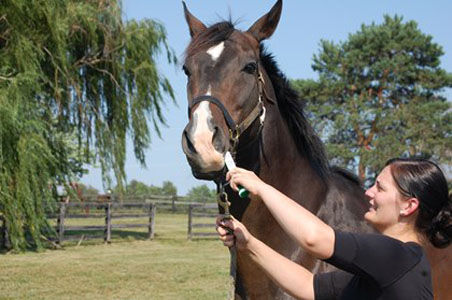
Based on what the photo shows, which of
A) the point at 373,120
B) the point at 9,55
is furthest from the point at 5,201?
the point at 373,120

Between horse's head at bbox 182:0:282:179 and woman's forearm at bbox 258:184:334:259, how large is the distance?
27.5 inches

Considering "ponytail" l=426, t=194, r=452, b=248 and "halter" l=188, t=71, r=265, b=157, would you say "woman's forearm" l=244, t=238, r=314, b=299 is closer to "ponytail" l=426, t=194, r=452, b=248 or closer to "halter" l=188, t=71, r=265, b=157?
"ponytail" l=426, t=194, r=452, b=248

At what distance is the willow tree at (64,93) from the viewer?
11852mm

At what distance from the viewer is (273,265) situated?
2.18 metres

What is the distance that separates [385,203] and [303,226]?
0.43 meters

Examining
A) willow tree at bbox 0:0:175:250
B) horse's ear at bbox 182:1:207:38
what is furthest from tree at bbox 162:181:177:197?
horse's ear at bbox 182:1:207:38

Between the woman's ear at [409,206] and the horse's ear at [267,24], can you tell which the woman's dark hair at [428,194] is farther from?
the horse's ear at [267,24]

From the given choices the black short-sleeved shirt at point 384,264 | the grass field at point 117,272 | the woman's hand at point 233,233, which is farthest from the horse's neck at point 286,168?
the grass field at point 117,272

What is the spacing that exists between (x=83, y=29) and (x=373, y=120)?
60.0 ft

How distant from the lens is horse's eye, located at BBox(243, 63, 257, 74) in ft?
9.70

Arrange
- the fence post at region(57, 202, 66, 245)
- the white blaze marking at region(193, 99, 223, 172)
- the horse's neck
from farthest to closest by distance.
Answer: the fence post at region(57, 202, 66, 245) < the horse's neck < the white blaze marking at region(193, 99, 223, 172)

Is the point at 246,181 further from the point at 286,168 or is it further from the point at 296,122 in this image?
the point at 296,122

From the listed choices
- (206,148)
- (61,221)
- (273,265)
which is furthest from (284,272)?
(61,221)

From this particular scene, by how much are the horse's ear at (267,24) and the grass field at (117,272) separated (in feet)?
20.9
